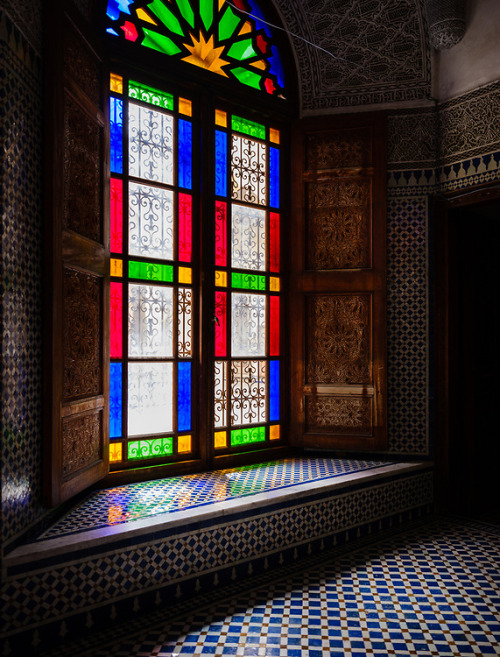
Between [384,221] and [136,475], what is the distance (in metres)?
2.38

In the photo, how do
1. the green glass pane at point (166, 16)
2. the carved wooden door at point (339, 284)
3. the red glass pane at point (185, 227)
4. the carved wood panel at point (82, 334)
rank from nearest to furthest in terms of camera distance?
the carved wood panel at point (82, 334)
the green glass pane at point (166, 16)
the red glass pane at point (185, 227)
the carved wooden door at point (339, 284)

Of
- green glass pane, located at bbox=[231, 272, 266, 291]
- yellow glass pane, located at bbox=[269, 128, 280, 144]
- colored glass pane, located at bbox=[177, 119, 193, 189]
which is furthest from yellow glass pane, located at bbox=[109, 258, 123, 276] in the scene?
yellow glass pane, located at bbox=[269, 128, 280, 144]

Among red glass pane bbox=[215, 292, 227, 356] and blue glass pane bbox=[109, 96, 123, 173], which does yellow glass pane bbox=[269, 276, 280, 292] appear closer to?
red glass pane bbox=[215, 292, 227, 356]

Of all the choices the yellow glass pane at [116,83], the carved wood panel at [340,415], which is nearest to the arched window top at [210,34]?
the yellow glass pane at [116,83]

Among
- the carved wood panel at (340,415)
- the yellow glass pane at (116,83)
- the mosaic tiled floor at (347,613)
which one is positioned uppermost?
the yellow glass pane at (116,83)

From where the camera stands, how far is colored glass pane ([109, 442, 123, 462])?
10.2 ft

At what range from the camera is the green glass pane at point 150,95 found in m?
3.25

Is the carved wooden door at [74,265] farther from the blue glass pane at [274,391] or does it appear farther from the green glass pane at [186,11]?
the blue glass pane at [274,391]

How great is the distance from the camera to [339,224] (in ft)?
13.1

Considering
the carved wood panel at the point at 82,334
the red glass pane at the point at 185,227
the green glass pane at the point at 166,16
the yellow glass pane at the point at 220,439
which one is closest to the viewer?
the carved wood panel at the point at 82,334

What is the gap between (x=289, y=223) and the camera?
4066 millimetres

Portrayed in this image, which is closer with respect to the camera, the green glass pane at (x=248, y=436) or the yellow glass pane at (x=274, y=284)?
the green glass pane at (x=248, y=436)

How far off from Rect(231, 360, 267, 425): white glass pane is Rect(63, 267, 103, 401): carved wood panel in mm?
1096

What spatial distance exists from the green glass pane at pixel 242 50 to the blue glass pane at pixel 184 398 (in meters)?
2.13
